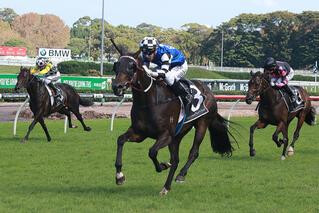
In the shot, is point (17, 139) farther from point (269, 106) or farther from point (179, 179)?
point (179, 179)

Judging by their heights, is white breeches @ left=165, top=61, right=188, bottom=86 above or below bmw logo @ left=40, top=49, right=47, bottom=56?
below

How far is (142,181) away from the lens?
7918 mm

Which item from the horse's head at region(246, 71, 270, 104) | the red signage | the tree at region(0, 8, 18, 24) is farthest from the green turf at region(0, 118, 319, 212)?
the tree at region(0, 8, 18, 24)

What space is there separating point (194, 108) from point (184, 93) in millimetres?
372

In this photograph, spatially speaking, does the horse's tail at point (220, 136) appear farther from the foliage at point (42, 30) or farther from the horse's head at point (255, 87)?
the foliage at point (42, 30)

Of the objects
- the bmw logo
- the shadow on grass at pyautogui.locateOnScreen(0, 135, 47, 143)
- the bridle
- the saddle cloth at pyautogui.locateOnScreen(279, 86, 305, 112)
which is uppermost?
the bmw logo

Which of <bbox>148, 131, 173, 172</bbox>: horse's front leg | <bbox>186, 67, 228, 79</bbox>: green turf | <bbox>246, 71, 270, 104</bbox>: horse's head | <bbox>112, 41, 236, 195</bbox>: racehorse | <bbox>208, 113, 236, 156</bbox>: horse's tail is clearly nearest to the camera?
<bbox>112, 41, 236, 195</bbox>: racehorse

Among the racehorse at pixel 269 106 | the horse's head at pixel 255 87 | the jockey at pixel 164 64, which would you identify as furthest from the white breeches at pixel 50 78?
the jockey at pixel 164 64

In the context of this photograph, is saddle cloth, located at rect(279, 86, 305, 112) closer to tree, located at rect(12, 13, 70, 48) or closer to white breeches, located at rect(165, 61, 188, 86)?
white breeches, located at rect(165, 61, 188, 86)

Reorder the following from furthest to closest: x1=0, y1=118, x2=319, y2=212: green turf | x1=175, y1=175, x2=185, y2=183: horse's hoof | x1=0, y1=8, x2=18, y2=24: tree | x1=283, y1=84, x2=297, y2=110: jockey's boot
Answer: x1=0, y1=8, x2=18, y2=24: tree
x1=283, y1=84, x2=297, y2=110: jockey's boot
x1=175, y1=175, x2=185, y2=183: horse's hoof
x1=0, y1=118, x2=319, y2=212: green turf

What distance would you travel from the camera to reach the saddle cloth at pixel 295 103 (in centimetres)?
1145

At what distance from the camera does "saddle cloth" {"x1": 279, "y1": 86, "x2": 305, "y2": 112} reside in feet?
37.6

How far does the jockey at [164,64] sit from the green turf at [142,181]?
1.12 m

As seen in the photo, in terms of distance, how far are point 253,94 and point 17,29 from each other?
390ft
